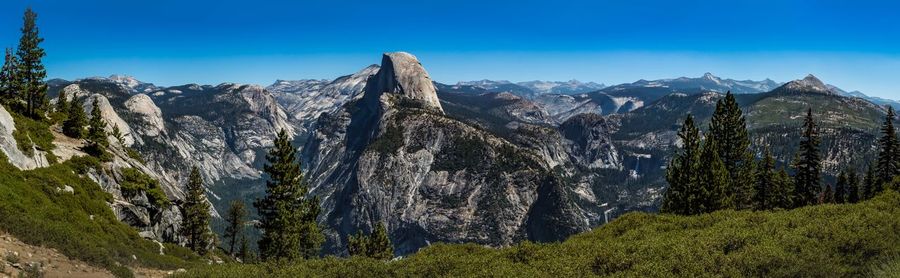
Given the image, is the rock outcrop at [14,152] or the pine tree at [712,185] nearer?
the rock outcrop at [14,152]

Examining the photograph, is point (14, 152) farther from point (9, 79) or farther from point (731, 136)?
point (731, 136)

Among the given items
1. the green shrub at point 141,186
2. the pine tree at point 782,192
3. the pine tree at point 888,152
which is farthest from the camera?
the pine tree at point 782,192

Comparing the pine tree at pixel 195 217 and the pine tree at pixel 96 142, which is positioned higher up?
the pine tree at pixel 96 142

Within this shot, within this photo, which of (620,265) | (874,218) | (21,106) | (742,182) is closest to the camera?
(620,265)

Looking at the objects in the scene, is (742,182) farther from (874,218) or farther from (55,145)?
(55,145)

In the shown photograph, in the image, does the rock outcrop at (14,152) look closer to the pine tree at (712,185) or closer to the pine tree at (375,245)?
the pine tree at (375,245)

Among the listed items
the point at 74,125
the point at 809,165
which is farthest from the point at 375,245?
the point at 809,165

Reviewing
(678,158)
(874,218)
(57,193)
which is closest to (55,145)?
(57,193)

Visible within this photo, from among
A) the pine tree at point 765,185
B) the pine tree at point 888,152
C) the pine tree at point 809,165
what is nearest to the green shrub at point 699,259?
the pine tree at point 809,165
